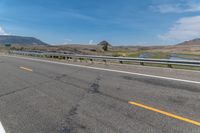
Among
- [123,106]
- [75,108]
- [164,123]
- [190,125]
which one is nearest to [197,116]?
[190,125]

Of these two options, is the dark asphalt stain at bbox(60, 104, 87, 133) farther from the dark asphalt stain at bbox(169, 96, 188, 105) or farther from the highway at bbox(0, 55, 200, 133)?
the dark asphalt stain at bbox(169, 96, 188, 105)

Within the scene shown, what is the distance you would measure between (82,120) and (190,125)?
2.41 meters

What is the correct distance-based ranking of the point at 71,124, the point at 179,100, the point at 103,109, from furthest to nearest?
the point at 179,100, the point at 103,109, the point at 71,124

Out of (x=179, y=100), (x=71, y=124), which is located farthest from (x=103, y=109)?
(x=179, y=100)

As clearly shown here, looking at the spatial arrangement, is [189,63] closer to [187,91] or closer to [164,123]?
[187,91]

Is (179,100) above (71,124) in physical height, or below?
above

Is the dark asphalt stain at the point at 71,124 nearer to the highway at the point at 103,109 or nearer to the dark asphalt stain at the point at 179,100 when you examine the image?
the highway at the point at 103,109

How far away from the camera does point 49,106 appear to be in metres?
5.44

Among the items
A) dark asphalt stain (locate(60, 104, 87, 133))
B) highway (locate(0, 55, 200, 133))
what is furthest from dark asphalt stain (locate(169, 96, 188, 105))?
dark asphalt stain (locate(60, 104, 87, 133))

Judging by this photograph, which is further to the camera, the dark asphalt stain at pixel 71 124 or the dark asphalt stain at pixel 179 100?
the dark asphalt stain at pixel 179 100

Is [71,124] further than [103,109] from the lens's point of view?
No

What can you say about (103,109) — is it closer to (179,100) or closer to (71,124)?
(71,124)

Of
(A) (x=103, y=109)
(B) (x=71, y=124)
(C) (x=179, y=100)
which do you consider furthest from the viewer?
(C) (x=179, y=100)

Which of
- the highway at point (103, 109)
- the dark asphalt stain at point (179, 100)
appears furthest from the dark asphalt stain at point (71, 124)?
the dark asphalt stain at point (179, 100)
